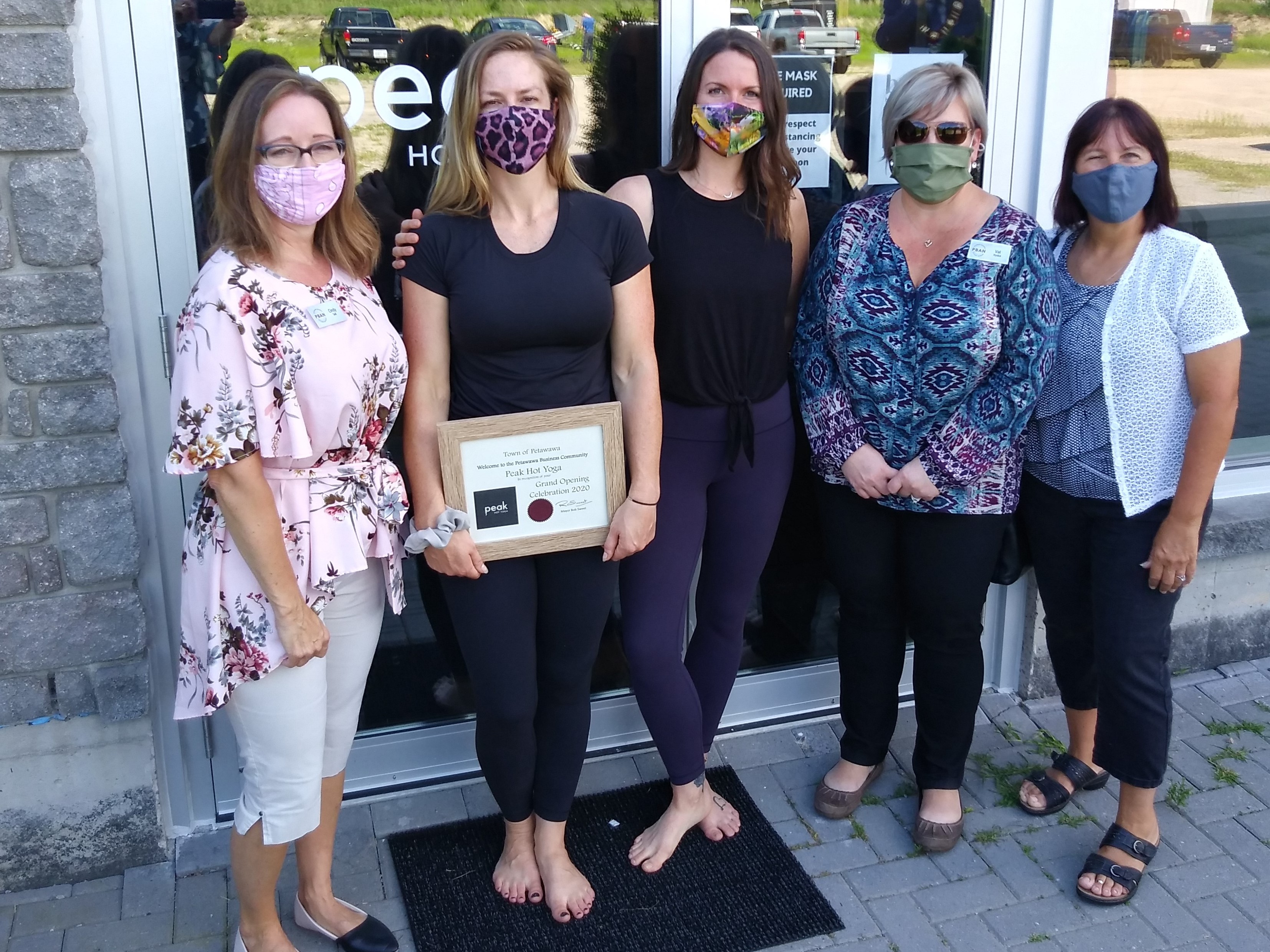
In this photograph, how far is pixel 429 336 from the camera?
8.05 ft

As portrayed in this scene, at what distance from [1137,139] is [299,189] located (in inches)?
76.4

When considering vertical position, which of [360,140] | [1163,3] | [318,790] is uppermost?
[1163,3]

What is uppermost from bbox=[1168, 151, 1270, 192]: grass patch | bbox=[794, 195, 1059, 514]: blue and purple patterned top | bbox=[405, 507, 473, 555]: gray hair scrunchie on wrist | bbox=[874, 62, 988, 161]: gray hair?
bbox=[874, 62, 988, 161]: gray hair

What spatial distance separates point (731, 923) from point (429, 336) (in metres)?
1.67

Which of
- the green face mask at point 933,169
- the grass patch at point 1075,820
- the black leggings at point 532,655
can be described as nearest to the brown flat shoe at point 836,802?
the grass patch at point 1075,820

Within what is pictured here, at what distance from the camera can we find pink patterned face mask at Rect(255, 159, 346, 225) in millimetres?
2170

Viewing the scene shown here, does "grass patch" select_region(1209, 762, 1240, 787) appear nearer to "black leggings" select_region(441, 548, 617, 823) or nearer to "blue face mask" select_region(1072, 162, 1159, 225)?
"blue face mask" select_region(1072, 162, 1159, 225)

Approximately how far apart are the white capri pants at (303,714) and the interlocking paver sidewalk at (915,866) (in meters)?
0.56

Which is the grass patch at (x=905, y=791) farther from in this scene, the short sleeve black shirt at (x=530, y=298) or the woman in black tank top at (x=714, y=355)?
the short sleeve black shirt at (x=530, y=298)

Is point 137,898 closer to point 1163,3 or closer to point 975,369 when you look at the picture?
point 975,369

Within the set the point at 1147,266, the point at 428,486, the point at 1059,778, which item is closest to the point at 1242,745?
the point at 1059,778

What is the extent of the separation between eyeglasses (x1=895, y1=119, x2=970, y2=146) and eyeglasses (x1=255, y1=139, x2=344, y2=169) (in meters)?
1.39

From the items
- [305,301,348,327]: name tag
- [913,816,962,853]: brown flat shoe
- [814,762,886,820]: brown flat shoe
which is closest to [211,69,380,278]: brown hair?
[305,301,348,327]: name tag

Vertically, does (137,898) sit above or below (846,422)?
below
